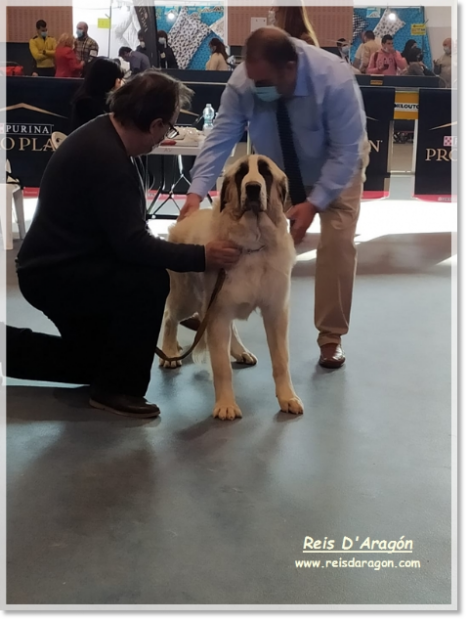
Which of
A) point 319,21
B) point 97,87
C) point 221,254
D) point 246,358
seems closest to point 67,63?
point 97,87

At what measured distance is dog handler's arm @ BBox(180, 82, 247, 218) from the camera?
3.23 meters

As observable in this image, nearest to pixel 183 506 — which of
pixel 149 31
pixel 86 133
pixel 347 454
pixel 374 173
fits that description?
pixel 347 454

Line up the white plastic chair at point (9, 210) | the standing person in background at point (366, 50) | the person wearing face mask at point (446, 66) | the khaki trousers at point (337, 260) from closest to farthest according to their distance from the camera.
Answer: the khaki trousers at point (337, 260) < the white plastic chair at point (9, 210) < the person wearing face mask at point (446, 66) < the standing person in background at point (366, 50)

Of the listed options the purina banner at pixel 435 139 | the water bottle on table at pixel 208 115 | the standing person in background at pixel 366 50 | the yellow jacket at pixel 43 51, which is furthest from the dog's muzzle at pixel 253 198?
the standing person in background at pixel 366 50

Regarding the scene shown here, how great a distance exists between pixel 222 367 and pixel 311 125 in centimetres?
119

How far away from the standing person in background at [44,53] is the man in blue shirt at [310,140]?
Result: 9041mm

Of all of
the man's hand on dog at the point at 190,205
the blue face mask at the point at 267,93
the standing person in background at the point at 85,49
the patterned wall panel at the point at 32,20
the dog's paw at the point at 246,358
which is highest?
the patterned wall panel at the point at 32,20

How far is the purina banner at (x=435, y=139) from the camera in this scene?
22.9 feet

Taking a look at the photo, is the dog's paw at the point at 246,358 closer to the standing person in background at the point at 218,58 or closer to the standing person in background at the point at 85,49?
the standing person in background at the point at 85,49

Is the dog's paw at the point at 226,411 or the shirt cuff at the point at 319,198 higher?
the shirt cuff at the point at 319,198

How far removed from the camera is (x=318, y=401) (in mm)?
2994

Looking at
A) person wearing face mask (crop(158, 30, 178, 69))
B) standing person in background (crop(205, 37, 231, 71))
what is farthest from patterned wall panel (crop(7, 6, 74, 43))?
standing person in background (crop(205, 37, 231, 71))

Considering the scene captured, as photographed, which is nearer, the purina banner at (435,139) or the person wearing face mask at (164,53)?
the purina banner at (435,139)

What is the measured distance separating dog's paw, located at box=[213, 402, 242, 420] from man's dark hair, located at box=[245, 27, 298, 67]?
4.69 ft
